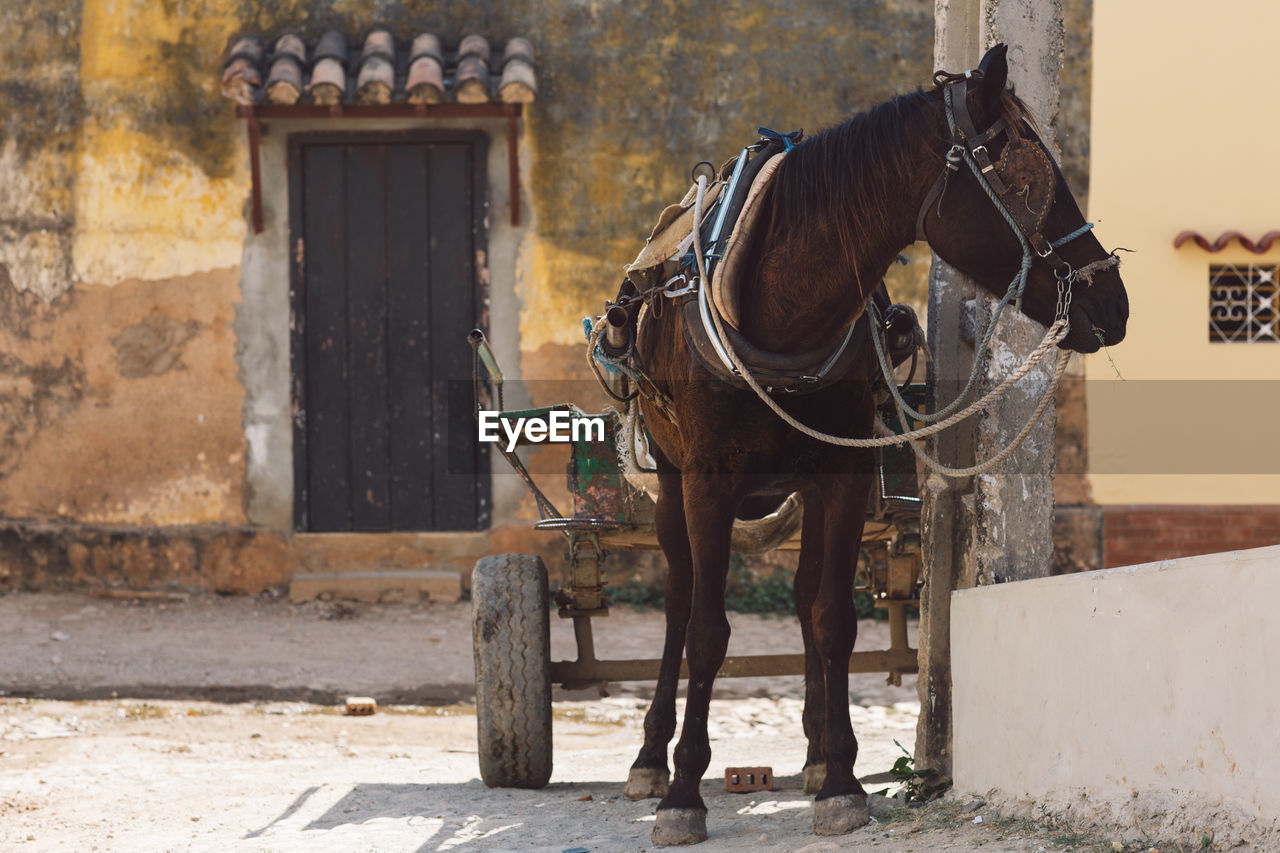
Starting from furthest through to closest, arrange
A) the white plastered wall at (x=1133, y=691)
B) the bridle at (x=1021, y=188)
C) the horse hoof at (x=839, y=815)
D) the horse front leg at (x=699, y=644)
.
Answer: the horse front leg at (x=699, y=644) → the horse hoof at (x=839, y=815) → the bridle at (x=1021, y=188) → the white plastered wall at (x=1133, y=691)

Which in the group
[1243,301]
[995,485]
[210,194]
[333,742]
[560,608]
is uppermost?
[210,194]

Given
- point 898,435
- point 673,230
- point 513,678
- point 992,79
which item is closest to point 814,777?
point 513,678

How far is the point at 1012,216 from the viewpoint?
10.5ft

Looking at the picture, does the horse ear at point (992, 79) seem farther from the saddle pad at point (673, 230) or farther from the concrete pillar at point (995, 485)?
the saddle pad at point (673, 230)

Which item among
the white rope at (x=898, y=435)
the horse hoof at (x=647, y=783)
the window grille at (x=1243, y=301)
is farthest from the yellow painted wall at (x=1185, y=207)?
the white rope at (x=898, y=435)

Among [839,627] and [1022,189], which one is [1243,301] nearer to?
[839,627]

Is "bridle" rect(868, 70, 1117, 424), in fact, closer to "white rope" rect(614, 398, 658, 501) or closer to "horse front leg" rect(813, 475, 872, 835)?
"horse front leg" rect(813, 475, 872, 835)

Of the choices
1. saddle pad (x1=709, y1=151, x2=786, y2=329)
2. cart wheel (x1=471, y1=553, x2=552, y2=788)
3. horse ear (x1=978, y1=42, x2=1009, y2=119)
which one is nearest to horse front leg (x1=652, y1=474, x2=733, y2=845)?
saddle pad (x1=709, y1=151, x2=786, y2=329)

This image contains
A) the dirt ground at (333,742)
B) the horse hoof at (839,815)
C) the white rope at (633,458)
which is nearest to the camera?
the horse hoof at (839,815)

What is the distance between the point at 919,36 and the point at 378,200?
3.70 meters

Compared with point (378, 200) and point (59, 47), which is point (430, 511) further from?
point (59, 47)

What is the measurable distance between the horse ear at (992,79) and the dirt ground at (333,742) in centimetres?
161

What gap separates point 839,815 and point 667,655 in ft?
3.46

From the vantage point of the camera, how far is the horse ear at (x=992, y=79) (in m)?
3.21
